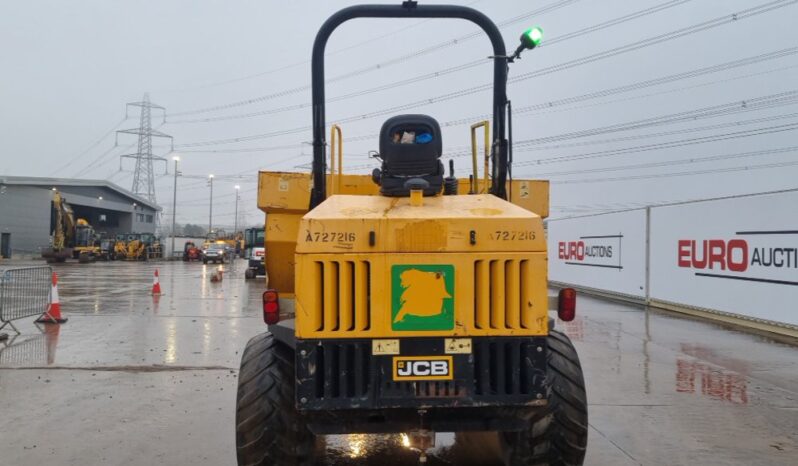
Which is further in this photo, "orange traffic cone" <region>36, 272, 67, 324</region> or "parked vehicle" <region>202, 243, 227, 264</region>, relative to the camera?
"parked vehicle" <region>202, 243, 227, 264</region>

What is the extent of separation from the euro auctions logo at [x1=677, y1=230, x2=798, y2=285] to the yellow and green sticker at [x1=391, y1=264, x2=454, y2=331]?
10503 millimetres

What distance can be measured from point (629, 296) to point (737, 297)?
16.1 feet

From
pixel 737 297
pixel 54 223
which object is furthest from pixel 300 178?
pixel 54 223

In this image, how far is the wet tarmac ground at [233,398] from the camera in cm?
485

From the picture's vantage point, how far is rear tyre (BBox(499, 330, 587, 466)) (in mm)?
3527

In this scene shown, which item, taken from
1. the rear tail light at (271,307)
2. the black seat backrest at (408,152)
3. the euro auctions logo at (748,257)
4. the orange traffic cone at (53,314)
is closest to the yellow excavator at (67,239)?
the orange traffic cone at (53,314)

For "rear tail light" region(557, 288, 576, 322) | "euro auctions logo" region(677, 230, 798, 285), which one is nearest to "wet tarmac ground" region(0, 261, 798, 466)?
"euro auctions logo" region(677, 230, 798, 285)

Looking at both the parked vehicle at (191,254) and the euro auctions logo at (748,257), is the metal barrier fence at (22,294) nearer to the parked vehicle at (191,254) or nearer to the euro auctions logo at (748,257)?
the euro auctions logo at (748,257)

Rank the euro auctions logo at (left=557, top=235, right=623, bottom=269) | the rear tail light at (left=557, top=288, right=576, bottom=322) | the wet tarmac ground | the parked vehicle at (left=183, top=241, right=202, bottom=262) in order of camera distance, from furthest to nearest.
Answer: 1. the parked vehicle at (left=183, top=241, right=202, bottom=262)
2. the euro auctions logo at (left=557, top=235, right=623, bottom=269)
3. the wet tarmac ground
4. the rear tail light at (left=557, top=288, right=576, bottom=322)

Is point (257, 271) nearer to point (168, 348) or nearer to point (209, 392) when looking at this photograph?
point (168, 348)

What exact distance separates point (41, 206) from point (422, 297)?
2438 inches

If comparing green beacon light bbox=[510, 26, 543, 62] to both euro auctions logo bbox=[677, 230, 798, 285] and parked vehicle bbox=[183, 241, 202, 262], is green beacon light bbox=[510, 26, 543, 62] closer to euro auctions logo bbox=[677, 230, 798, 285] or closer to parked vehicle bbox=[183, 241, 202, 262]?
euro auctions logo bbox=[677, 230, 798, 285]

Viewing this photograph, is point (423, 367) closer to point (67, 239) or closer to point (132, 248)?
point (67, 239)

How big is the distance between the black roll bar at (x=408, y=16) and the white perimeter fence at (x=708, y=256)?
950 centimetres
